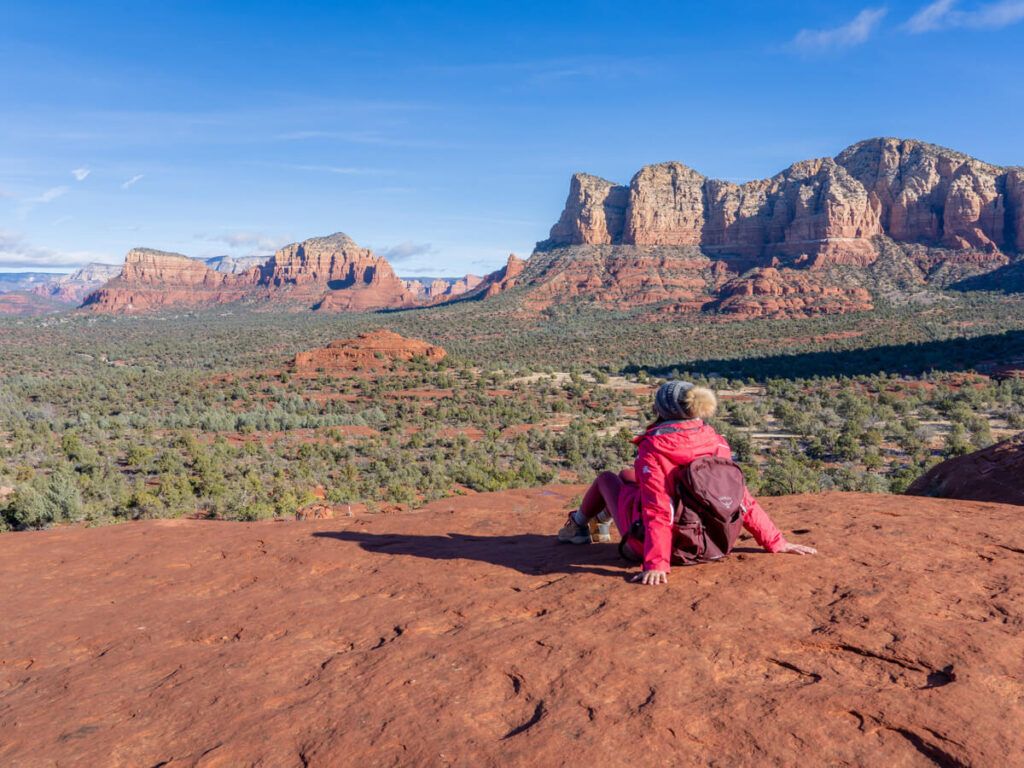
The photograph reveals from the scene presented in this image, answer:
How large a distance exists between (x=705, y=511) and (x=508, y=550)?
1.84 meters

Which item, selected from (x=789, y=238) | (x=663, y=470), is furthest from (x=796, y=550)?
(x=789, y=238)

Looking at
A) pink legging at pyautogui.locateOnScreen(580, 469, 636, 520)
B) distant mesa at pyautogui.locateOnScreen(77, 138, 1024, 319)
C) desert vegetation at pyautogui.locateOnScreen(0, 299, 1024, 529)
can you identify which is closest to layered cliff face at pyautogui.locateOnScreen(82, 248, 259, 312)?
distant mesa at pyautogui.locateOnScreen(77, 138, 1024, 319)

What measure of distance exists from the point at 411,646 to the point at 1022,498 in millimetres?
6942

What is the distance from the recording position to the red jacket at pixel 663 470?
3633mm

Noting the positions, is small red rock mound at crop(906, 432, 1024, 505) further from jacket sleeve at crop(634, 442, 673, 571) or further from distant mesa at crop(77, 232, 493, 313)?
distant mesa at crop(77, 232, 493, 313)

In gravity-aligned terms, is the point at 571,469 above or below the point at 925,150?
below

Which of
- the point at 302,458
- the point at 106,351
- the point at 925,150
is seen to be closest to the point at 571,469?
the point at 302,458

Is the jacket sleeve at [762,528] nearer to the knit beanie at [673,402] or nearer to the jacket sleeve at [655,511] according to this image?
the jacket sleeve at [655,511]

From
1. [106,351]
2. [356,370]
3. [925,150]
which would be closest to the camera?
[356,370]

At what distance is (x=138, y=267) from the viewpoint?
169m

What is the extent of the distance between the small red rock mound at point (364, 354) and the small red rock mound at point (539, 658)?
4184cm

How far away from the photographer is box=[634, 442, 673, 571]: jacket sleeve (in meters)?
3.63

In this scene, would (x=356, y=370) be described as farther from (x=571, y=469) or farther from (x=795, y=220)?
(x=795, y=220)

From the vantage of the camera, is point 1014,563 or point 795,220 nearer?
point 1014,563
